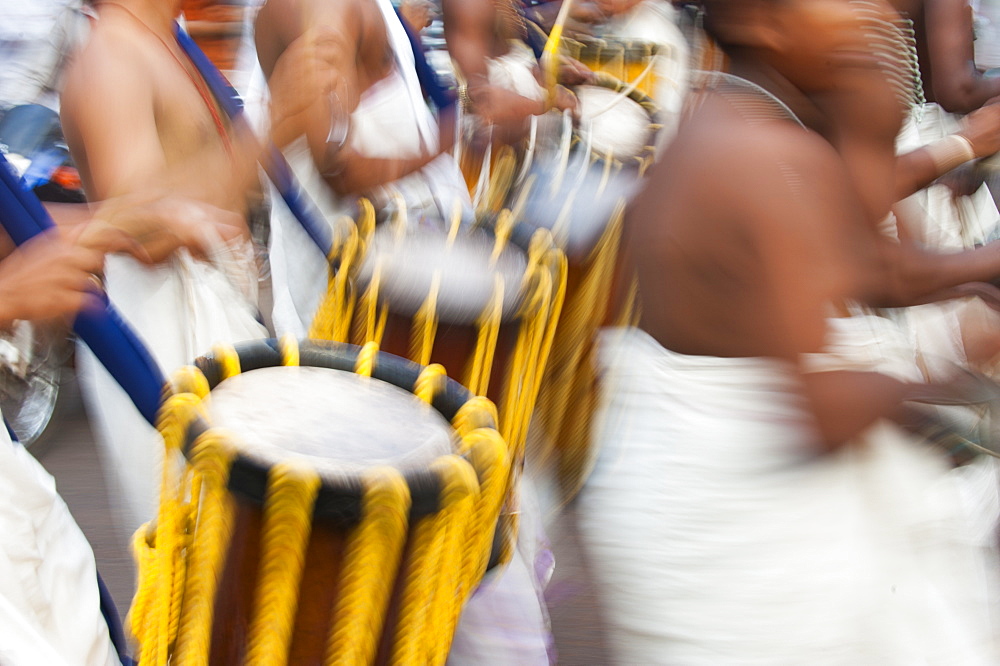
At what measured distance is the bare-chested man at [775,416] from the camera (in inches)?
48.1

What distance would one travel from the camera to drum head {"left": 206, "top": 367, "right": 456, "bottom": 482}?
3.77ft

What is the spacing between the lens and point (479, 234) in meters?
2.05

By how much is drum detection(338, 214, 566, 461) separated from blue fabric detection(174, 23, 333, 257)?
9.3 inches

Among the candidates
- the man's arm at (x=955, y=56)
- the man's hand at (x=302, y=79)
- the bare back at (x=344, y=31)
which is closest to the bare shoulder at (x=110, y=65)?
the man's hand at (x=302, y=79)

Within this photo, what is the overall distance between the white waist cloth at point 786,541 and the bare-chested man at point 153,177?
30.7 inches

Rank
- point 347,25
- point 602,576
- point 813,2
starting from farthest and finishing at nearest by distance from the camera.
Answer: point 347,25, point 602,576, point 813,2

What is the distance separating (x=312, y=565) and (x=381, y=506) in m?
0.13

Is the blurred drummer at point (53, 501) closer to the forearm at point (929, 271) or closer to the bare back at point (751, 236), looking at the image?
the bare back at point (751, 236)

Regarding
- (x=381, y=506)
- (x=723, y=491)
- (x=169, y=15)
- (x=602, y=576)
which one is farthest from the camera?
(x=169, y=15)

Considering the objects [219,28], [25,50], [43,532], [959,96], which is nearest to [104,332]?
[43,532]

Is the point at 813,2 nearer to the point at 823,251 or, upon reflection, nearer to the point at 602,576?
the point at 823,251

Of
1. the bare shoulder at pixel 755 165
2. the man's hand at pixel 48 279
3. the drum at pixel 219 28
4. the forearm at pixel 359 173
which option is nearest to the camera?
the bare shoulder at pixel 755 165

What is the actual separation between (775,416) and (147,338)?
111cm

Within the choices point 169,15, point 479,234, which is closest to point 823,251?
point 479,234
